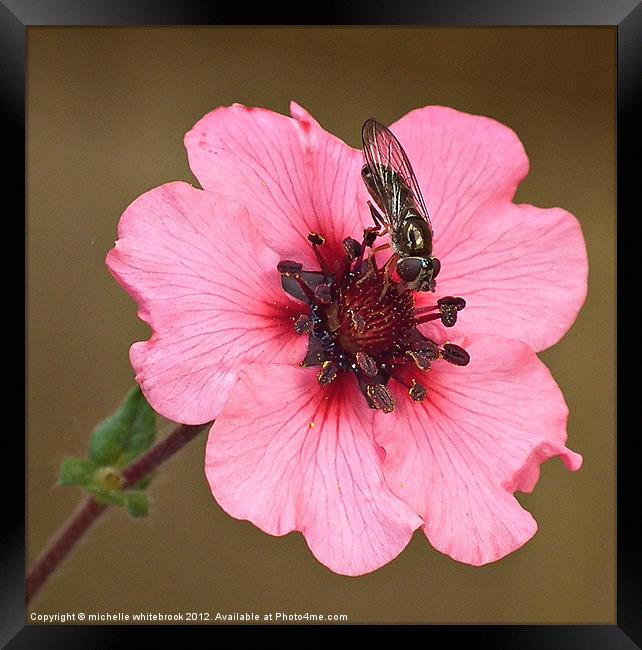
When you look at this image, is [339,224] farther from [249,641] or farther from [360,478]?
[249,641]

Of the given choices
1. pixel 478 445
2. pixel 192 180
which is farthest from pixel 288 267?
pixel 478 445

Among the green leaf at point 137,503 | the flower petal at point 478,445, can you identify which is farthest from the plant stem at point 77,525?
the flower petal at point 478,445

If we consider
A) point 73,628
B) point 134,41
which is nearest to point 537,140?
point 134,41

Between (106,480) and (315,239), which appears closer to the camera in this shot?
(315,239)

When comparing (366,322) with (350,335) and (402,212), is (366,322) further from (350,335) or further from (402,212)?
(402,212)

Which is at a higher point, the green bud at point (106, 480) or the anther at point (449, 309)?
the anther at point (449, 309)

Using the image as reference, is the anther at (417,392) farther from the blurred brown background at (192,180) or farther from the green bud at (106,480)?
the green bud at (106,480)
